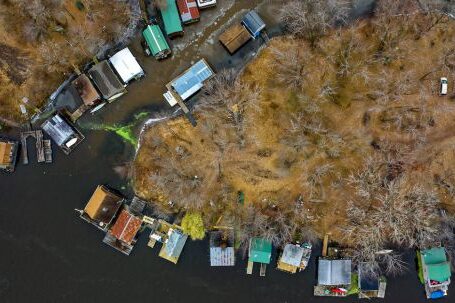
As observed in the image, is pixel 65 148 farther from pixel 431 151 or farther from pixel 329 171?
pixel 431 151

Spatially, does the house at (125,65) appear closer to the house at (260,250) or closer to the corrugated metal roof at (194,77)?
the corrugated metal roof at (194,77)

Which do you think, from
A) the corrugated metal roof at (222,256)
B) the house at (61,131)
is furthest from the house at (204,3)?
the corrugated metal roof at (222,256)

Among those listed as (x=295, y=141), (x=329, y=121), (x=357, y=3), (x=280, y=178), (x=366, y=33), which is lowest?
(x=280, y=178)

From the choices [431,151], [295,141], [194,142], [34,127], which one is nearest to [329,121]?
[295,141]

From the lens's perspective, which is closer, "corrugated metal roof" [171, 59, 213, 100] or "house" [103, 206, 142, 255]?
"house" [103, 206, 142, 255]

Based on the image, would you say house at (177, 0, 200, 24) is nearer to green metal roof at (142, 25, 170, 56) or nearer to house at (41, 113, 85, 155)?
green metal roof at (142, 25, 170, 56)

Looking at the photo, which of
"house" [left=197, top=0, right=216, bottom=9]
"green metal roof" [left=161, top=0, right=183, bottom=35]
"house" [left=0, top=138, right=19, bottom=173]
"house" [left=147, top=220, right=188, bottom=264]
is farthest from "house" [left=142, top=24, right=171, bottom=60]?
"house" [left=0, top=138, right=19, bottom=173]
